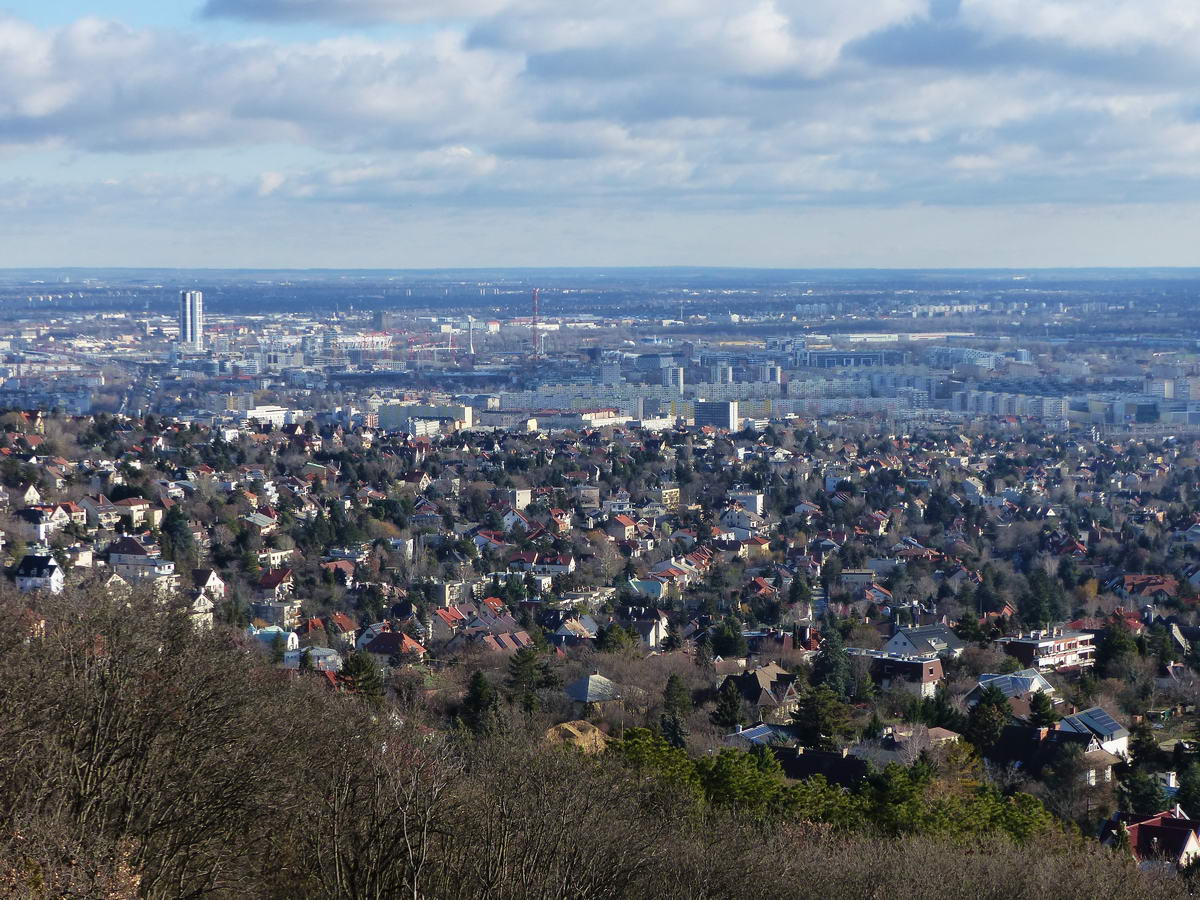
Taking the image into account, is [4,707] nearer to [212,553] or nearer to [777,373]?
[212,553]

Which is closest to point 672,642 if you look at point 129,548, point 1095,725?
point 1095,725

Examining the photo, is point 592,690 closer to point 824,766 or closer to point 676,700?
point 676,700

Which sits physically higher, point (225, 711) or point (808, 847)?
point (225, 711)

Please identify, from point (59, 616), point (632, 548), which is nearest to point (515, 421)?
point (632, 548)

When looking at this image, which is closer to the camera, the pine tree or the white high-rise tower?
the pine tree

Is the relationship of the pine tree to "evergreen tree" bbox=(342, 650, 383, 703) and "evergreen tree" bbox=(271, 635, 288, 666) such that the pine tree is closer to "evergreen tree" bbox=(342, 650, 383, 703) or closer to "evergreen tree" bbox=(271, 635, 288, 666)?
"evergreen tree" bbox=(342, 650, 383, 703)

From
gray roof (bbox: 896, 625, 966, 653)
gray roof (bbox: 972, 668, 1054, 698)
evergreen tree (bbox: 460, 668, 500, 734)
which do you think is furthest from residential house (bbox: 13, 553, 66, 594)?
gray roof (bbox: 972, 668, 1054, 698)
